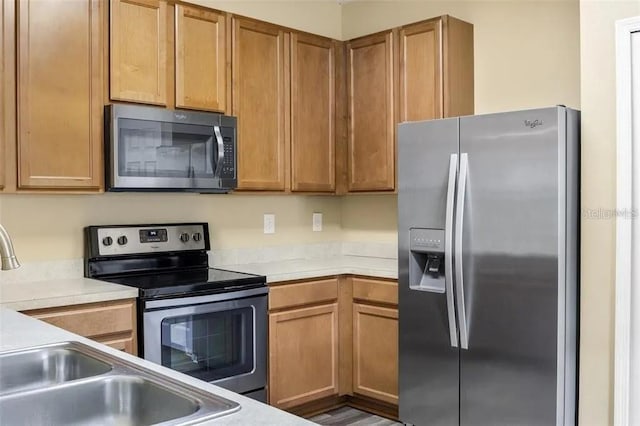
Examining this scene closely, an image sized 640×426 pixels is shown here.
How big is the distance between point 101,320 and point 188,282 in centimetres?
44

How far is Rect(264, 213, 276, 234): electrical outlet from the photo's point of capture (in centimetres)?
405

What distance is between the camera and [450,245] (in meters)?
2.86

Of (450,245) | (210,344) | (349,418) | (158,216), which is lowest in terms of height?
(349,418)

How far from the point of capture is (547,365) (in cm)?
264

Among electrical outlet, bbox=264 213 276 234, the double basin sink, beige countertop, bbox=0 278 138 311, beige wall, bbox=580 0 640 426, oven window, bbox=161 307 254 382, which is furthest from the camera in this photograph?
electrical outlet, bbox=264 213 276 234

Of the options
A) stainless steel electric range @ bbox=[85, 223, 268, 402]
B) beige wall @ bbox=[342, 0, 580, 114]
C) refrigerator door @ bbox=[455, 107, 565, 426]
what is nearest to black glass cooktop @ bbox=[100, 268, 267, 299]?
stainless steel electric range @ bbox=[85, 223, 268, 402]

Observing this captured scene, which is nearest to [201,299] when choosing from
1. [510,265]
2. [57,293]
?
[57,293]

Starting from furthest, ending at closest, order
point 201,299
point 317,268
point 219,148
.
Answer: point 317,268
point 219,148
point 201,299

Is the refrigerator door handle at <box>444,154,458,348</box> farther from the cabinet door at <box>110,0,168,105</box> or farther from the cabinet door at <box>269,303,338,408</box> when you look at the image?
the cabinet door at <box>110,0,168,105</box>

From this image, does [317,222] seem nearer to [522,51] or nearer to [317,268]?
[317,268]

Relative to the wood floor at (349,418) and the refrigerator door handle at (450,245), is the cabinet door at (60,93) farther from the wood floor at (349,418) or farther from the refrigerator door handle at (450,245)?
the wood floor at (349,418)

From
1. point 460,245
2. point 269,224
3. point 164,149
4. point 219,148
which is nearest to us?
point 460,245

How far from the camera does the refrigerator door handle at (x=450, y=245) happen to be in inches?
112

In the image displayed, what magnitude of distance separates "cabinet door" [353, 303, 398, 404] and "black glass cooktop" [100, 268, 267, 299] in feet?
2.29
